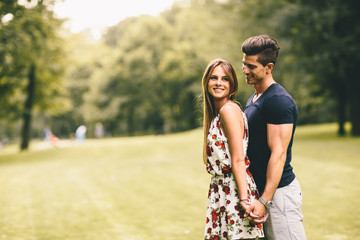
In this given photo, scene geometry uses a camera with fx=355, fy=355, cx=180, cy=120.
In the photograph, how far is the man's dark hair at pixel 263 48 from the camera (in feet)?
8.79

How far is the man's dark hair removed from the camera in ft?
8.79

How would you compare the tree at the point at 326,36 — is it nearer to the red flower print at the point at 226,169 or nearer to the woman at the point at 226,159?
the woman at the point at 226,159

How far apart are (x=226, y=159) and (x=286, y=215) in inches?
24.2

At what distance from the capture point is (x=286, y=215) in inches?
106

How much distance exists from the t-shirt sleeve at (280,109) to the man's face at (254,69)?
0.78ft

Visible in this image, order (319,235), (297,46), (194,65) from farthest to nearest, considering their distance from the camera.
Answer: (194,65), (297,46), (319,235)

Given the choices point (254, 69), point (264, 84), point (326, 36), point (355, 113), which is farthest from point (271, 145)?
point (355, 113)

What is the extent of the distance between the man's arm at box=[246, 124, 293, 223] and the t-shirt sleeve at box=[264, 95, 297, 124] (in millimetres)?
37

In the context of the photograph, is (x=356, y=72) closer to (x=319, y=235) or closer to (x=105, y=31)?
(x=319, y=235)

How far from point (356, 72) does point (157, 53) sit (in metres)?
32.6

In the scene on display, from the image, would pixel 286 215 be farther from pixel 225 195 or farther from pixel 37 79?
pixel 37 79

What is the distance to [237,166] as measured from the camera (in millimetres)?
2658

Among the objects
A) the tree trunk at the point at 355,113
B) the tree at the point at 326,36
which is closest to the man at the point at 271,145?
the tree at the point at 326,36

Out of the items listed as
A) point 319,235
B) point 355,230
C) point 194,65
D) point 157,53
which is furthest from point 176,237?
point 157,53
